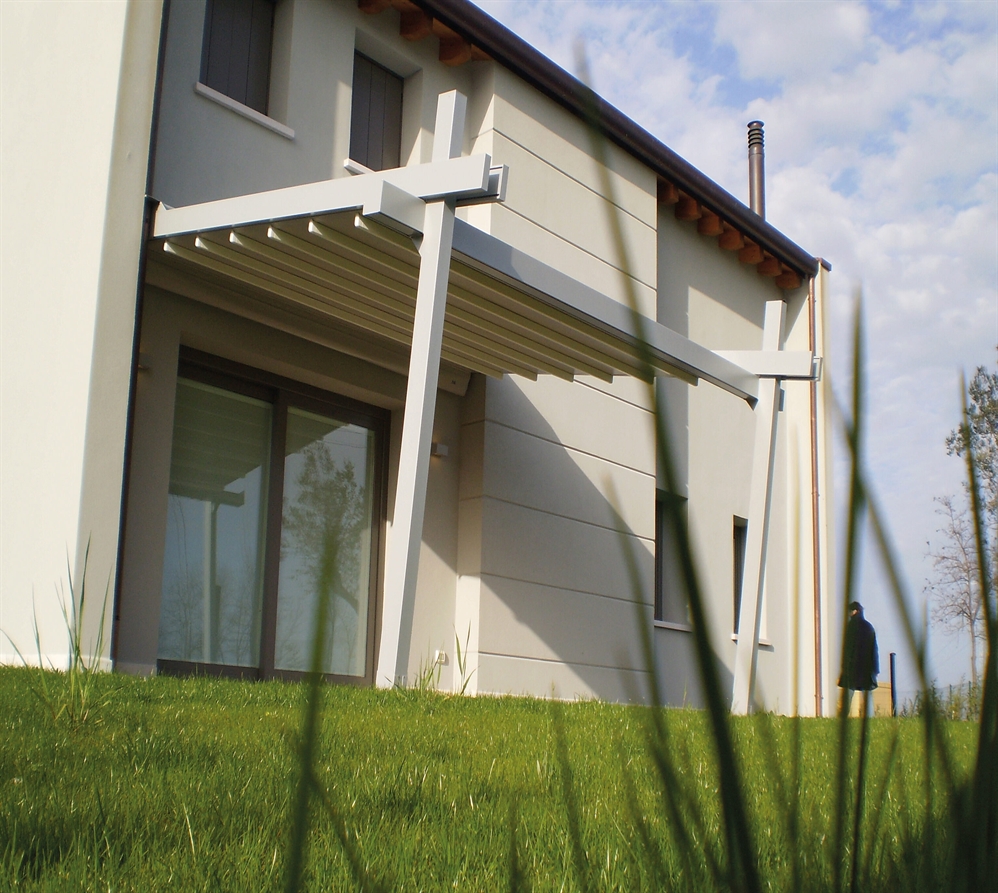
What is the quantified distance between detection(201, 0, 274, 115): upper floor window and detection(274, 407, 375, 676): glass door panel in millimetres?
2836

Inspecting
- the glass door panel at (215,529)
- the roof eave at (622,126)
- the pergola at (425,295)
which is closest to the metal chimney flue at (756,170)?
the roof eave at (622,126)

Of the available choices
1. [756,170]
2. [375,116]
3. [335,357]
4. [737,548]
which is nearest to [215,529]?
[335,357]

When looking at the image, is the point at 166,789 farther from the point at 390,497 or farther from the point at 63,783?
A: the point at 390,497

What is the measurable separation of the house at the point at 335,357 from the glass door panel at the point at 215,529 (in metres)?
0.03

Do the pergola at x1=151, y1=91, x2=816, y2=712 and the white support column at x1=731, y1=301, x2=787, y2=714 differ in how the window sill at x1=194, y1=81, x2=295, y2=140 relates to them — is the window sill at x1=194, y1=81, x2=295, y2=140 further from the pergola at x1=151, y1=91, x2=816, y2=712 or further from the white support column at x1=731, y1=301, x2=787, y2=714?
the white support column at x1=731, y1=301, x2=787, y2=714

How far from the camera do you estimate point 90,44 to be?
767 cm

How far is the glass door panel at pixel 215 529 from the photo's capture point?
8391 mm

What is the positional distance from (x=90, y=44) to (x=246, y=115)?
1407 mm

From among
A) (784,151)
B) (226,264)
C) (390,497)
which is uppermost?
(226,264)

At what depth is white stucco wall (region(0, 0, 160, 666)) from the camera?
6.69m

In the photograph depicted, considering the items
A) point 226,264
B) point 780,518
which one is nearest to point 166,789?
point 226,264

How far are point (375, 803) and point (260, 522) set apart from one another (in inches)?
257

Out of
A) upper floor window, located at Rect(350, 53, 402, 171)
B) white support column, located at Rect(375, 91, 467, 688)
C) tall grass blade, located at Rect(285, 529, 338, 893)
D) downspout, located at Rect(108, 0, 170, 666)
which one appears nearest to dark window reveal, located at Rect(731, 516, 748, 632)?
upper floor window, located at Rect(350, 53, 402, 171)

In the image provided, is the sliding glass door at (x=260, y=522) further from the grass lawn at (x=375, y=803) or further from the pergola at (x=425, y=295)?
the grass lawn at (x=375, y=803)
